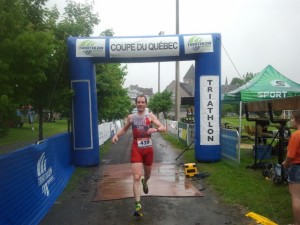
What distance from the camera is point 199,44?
1234 centimetres

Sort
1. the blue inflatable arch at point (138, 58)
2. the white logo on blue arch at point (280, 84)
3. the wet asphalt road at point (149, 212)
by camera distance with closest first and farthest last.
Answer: the wet asphalt road at point (149, 212)
the blue inflatable arch at point (138, 58)
the white logo on blue arch at point (280, 84)

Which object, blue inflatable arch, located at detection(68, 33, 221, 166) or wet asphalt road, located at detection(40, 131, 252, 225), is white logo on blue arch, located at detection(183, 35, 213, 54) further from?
wet asphalt road, located at detection(40, 131, 252, 225)

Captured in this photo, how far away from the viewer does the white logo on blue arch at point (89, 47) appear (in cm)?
1216

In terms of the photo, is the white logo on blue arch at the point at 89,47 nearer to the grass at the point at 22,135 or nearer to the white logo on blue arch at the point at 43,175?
the white logo on blue arch at the point at 43,175

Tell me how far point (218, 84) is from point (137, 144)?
645 cm

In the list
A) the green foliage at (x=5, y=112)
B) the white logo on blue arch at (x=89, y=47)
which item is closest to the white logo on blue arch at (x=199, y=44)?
the white logo on blue arch at (x=89, y=47)

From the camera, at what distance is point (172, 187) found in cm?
881

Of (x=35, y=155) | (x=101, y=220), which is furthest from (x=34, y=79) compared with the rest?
(x=101, y=220)

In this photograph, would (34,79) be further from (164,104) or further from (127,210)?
(164,104)

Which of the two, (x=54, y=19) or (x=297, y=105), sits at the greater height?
(x=54, y=19)

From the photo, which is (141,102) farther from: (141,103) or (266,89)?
(266,89)

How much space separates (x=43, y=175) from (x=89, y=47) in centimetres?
577

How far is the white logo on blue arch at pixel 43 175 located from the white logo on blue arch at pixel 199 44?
6.41 m

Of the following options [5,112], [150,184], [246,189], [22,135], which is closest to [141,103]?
[150,184]
